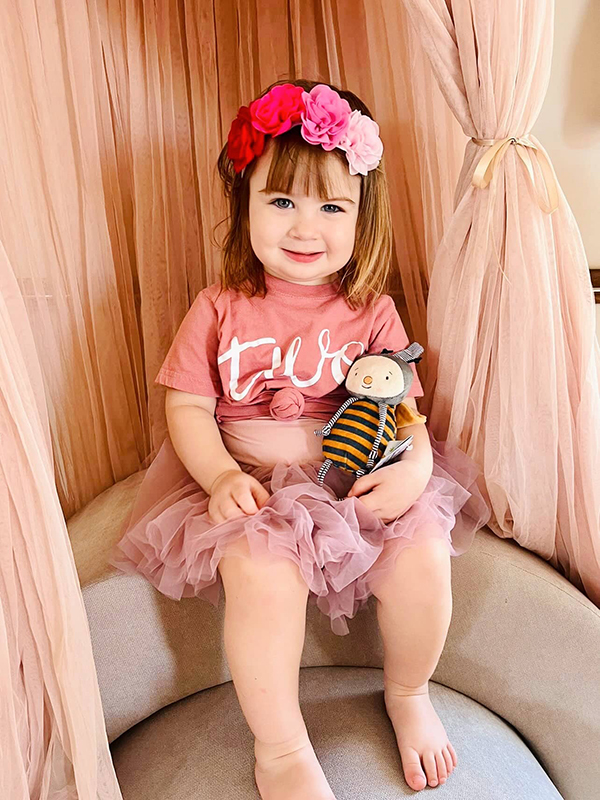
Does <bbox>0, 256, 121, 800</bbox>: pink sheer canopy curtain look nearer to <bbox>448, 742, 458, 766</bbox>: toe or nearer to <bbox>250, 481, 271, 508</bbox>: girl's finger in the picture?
<bbox>250, 481, 271, 508</bbox>: girl's finger

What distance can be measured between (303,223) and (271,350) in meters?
0.20

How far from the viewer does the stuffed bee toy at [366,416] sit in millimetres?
1069

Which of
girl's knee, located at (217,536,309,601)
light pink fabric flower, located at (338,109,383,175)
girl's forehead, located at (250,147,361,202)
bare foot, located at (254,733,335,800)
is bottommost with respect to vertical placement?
bare foot, located at (254,733,335,800)

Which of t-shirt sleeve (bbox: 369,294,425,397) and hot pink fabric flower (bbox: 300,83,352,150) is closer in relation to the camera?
hot pink fabric flower (bbox: 300,83,352,150)

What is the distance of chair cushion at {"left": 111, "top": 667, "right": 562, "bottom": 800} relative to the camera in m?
0.92

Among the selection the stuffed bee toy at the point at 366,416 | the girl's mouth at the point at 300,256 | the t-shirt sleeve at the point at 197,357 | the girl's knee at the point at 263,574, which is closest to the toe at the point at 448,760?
the girl's knee at the point at 263,574

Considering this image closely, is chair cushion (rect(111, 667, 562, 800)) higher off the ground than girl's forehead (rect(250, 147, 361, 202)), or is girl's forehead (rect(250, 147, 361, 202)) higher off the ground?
girl's forehead (rect(250, 147, 361, 202))

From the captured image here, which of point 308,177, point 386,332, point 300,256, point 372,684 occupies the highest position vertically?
point 308,177

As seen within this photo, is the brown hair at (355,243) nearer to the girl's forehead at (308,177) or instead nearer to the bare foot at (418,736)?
the girl's forehead at (308,177)

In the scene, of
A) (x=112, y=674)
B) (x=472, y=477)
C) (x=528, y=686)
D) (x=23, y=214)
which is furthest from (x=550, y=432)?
(x=23, y=214)

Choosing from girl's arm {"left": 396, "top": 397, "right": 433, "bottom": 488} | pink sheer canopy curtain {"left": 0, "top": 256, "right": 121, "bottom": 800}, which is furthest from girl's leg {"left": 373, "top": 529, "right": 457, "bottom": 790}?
pink sheer canopy curtain {"left": 0, "top": 256, "right": 121, "bottom": 800}

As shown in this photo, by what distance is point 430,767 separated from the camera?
93 centimetres

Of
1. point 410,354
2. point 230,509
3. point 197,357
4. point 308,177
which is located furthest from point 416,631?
point 308,177

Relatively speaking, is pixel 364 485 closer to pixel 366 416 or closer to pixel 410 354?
pixel 366 416
